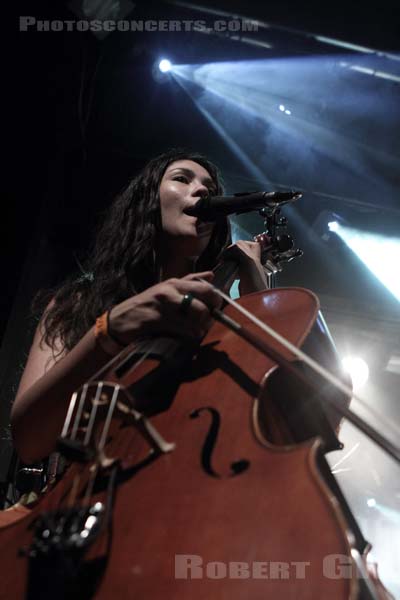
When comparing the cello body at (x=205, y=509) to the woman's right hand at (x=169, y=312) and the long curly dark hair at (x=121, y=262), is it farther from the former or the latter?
the long curly dark hair at (x=121, y=262)

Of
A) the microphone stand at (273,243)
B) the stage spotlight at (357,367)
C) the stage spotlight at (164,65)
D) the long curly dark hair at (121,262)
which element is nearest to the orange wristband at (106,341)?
the long curly dark hair at (121,262)

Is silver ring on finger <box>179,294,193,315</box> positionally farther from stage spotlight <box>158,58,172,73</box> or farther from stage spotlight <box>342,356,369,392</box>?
stage spotlight <box>342,356,369,392</box>

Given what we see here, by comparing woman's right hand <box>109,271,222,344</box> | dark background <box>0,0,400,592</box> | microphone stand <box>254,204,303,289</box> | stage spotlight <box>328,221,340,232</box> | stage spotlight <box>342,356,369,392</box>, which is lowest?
stage spotlight <box>342,356,369,392</box>

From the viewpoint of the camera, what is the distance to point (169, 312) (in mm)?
1059

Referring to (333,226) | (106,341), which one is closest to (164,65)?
(333,226)

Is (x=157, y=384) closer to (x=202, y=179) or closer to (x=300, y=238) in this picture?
(x=202, y=179)

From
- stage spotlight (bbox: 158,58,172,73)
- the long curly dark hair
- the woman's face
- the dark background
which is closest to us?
the long curly dark hair

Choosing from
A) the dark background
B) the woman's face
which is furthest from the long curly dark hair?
the dark background

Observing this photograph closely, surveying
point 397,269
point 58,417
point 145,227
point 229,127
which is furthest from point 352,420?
point 397,269

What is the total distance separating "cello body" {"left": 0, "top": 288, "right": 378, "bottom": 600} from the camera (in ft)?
1.90

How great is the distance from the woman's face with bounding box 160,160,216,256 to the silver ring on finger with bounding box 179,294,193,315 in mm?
760

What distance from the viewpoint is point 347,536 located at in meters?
0.56

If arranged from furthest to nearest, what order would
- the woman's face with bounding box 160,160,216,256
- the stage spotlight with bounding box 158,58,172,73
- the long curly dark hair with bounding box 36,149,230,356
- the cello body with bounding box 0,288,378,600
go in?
the stage spotlight with bounding box 158,58,172,73
the woman's face with bounding box 160,160,216,256
the long curly dark hair with bounding box 36,149,230,356
the cello body with bounding box 0,288,378,600

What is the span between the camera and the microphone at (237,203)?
164cm
